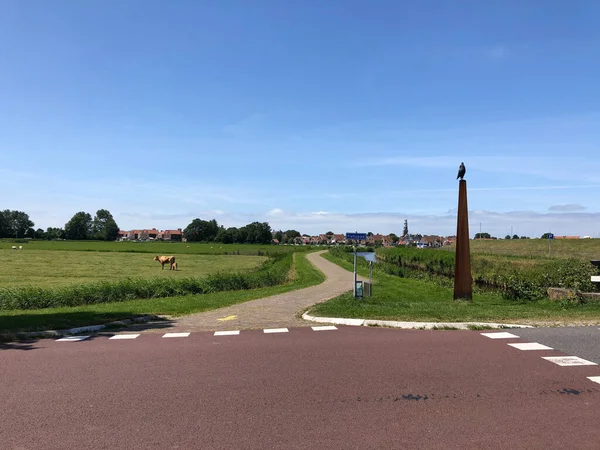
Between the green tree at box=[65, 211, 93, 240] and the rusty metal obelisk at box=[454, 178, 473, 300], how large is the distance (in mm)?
184445

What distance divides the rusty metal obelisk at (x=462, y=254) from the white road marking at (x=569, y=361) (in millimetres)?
7853

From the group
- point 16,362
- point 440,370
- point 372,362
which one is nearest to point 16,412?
point 16,362

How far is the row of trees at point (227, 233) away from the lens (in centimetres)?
18025

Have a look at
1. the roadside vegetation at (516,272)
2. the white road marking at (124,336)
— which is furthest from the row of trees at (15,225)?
the white road marking at (124,336)

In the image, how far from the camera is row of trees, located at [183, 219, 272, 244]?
180m

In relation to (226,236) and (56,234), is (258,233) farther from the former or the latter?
(56,234)

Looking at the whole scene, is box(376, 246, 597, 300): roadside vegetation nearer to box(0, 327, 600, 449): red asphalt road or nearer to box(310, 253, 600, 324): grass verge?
box(310, 253, 600, 324): grass verge

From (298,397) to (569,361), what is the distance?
4.19 metres

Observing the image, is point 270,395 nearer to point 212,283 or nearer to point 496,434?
point 496,434

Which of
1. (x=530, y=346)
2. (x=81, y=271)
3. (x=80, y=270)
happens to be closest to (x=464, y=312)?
(x=530, y=346)

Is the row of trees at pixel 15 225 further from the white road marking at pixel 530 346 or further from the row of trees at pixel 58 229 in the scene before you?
the white road marking at pixel 530 346

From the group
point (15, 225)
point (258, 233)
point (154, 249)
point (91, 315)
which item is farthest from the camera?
point (258, 233)

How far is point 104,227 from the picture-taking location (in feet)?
616

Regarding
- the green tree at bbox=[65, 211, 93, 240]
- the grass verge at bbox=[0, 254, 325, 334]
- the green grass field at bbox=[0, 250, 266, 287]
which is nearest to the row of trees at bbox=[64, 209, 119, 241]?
the green tree at bbox=[65, 211, 93, 240]
